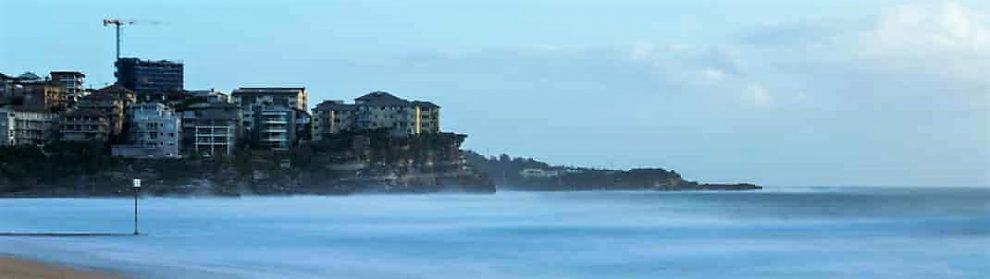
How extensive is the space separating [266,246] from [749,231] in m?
18.8

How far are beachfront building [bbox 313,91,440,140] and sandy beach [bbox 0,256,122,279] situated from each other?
9479 cm

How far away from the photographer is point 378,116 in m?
124

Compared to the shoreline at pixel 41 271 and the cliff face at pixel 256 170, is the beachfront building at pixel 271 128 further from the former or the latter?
the shoreline at pixel 41 271

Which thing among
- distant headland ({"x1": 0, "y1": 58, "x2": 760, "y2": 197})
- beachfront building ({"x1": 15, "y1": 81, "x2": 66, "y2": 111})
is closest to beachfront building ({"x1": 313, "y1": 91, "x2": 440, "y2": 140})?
distant headland ({"x1": 0, "y1": 58, "x2": 760, "y2": 197})

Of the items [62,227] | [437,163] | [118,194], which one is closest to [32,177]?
[118,194]

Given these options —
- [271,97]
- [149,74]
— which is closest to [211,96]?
[271,97]

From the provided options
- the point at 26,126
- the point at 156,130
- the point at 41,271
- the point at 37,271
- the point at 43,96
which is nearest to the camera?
the point at 37,271

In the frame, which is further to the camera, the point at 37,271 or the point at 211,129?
the point at 211,129

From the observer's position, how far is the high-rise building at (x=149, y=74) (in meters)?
141

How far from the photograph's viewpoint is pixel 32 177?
10012 cm

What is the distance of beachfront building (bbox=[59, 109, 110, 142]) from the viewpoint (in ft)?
342

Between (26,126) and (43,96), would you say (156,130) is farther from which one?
(43,96)

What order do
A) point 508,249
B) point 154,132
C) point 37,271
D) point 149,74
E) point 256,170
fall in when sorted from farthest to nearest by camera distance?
1. point 149,74
2. point 256,170
3. point 154,132
4. point 508,249
5. point 37,271

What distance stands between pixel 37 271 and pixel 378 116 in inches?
4104
